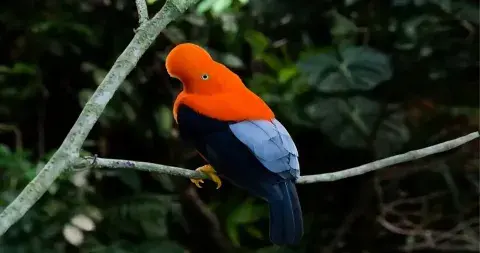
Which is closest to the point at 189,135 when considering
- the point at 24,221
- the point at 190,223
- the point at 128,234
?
the point at 24,221

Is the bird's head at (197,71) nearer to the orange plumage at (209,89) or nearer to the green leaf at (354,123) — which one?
the orange plumage at (209,89)

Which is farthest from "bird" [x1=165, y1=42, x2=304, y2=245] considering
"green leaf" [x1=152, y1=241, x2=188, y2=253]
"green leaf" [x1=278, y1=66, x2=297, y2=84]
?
"green leaf" [x1=278, y1=66, x2=297, y2=84]

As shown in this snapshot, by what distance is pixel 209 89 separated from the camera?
1116 millimetres

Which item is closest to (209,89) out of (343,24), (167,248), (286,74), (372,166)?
(372,166)

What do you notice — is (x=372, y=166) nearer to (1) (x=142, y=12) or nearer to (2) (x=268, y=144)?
(2) (x=268, y=144)

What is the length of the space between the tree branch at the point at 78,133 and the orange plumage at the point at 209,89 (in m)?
0.06

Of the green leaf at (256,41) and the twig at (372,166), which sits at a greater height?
the twig at (372,166)

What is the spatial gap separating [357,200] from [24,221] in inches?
34.0

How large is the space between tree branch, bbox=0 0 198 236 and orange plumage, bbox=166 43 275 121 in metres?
0.06

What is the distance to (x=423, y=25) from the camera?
1970mm

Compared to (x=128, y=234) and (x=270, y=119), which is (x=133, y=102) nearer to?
(x=128, y=234)

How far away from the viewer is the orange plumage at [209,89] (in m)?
1.09

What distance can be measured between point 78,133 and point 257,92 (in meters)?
0.96

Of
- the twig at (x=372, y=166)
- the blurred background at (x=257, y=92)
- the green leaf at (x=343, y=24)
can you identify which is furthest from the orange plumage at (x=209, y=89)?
the green leaf at (x=343, y=24)
